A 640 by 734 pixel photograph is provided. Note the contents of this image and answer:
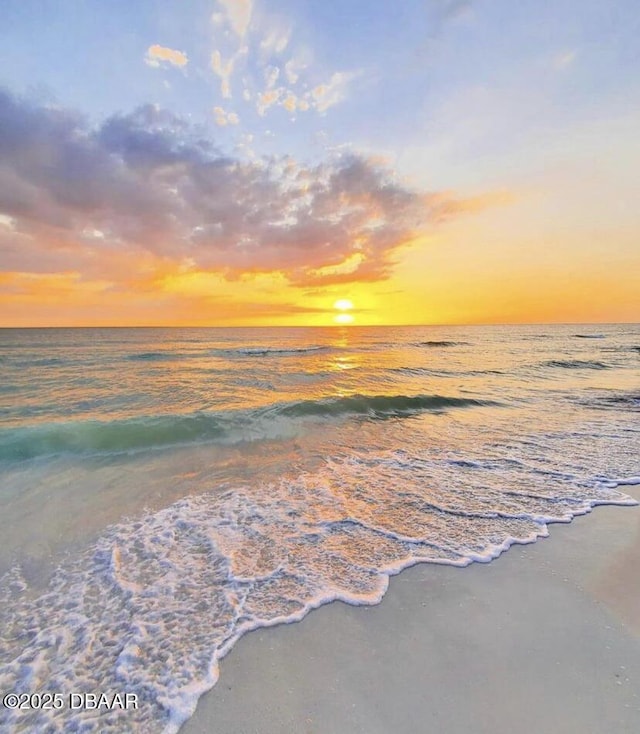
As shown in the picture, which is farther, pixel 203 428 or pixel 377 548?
pixel 203 428

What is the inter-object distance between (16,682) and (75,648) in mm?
329

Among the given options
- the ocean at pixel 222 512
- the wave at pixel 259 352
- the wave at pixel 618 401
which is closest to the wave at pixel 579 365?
the wave at pixel 618 401

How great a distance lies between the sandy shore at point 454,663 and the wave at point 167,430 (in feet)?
18.7

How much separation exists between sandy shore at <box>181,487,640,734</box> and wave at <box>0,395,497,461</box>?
18.7ft

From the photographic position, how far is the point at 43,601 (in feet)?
9.75

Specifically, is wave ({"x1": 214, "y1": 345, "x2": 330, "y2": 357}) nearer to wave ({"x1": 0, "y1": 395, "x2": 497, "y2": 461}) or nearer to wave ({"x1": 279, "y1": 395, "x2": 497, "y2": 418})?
wave ({"x1": 279, "y1": 395, "x2": 497, "y2": 418})

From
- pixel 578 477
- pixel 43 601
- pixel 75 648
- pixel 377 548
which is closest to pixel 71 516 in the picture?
pixel 43 601

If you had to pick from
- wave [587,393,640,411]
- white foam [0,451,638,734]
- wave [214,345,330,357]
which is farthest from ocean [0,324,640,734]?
wave [214,345,330,357]

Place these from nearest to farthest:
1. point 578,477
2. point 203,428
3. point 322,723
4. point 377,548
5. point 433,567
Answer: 1. point 322,723
2. point 433,567
3. point 377,548
4. point 578,477
5. point 203,428

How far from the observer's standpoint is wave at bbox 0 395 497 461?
7.21 metres

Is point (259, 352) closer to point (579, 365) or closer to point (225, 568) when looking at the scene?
point (579, 365)

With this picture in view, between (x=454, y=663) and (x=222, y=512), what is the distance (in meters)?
3.20

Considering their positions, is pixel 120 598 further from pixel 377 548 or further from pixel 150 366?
pixel 150 366

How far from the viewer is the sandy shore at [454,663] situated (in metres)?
1.99
